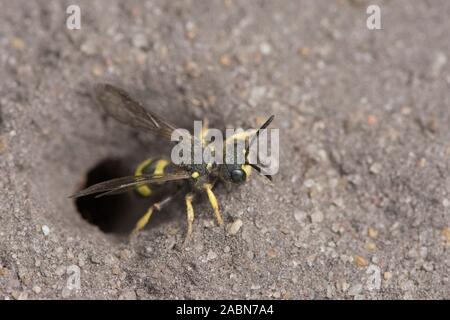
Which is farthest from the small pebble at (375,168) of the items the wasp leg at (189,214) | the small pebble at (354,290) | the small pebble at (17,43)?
the small pebble at (17,43)

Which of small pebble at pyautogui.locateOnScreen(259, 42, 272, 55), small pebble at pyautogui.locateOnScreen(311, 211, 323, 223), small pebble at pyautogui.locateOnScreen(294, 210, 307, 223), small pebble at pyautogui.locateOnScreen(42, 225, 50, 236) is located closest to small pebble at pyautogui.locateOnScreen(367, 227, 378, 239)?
small pebble at pyautogui.locateOnScreen(311, 211, 323, 223)

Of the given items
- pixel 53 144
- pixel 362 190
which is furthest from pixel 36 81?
pixel 362 190

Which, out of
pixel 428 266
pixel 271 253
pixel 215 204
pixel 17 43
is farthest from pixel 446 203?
pixel 17 43

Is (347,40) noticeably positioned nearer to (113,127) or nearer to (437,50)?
(437,50)

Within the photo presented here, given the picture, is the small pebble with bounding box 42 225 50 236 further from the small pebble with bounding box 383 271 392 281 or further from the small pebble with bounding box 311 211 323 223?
the small pebble with bounding box 383 271 392 281

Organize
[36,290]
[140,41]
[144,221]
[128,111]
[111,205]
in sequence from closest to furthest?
[36,290] → [144,221] → [128,111] → [140,41] → [111,205]

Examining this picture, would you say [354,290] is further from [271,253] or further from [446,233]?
[446,233]
